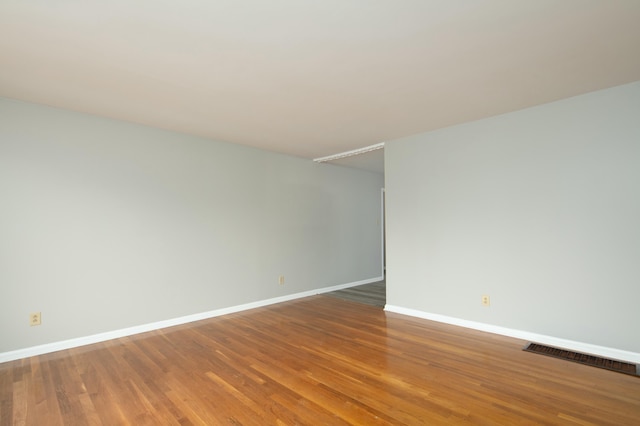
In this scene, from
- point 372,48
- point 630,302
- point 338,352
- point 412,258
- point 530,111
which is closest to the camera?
point 372,48

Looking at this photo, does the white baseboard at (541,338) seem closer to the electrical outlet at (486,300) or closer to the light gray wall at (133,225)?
the electrical outlet at (486,300)

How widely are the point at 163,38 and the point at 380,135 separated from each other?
9.13ft

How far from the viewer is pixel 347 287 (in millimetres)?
5793

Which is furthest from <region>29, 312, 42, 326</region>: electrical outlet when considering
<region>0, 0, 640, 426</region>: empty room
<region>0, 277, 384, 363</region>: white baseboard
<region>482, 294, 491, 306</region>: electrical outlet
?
<region>482, 294, 491, 306</region>: electrical outlet

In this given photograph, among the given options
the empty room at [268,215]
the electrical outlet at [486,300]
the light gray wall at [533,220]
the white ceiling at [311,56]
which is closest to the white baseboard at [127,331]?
the empty room at [268,215]

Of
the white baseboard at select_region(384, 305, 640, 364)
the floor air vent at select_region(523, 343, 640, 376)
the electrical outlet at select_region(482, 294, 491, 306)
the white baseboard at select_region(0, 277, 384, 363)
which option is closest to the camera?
the floor air vent at select_region(523, 343, 640, 376)

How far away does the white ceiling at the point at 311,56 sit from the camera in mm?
1697

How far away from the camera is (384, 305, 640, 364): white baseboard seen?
2587mm

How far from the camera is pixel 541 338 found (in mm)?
2992

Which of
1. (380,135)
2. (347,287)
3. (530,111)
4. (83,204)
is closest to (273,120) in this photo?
(380,135)

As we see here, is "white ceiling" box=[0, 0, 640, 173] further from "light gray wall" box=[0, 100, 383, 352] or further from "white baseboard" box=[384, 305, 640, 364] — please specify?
"white baseboard" box=[384, 305, 640, 364]

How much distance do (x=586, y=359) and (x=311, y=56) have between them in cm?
333

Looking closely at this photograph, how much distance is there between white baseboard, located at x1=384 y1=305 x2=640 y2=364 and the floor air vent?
2.3 inches

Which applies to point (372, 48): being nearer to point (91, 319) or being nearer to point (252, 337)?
point (252, 337)
